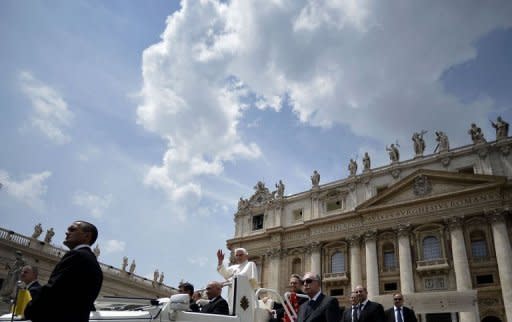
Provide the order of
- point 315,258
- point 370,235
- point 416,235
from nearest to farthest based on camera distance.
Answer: point 416,235, point 370,235, point 315,258

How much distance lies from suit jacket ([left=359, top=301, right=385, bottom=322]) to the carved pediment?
71.1ft

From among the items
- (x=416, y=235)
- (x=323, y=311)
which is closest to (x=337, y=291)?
(x=416, y=235)

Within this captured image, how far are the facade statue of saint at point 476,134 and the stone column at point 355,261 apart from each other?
37.0 ft

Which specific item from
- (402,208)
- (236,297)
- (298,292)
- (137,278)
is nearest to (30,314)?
(236,297)

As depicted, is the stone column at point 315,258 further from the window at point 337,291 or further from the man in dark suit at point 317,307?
the man in dark suit at point 317,307

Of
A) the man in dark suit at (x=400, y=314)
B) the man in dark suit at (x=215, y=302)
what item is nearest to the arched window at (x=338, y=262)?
the man in dark suit at (x=400, y=314)

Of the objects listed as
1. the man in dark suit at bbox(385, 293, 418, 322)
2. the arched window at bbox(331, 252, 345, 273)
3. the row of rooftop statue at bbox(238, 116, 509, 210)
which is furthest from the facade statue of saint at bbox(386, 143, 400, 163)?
the man in dark suit at bbox(385, 293, 418, 322)

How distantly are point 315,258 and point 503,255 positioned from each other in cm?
1340

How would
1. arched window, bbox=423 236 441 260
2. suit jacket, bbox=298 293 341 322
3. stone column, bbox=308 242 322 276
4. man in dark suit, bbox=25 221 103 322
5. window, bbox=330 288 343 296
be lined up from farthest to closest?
stone column, bbox=308 242 322 276, window, bbox=330 288 343 296, arched window, bbox=423 236 441 260, suit jacket, bbox=298 293 341 322, man in dark suit, bbox=25 221 103 322

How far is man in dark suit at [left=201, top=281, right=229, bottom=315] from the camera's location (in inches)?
200

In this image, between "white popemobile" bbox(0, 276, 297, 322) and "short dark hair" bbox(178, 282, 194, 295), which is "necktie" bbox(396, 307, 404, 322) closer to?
"white popemobile" bbox(0, 276, 297, 322)

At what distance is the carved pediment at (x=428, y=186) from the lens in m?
24.9

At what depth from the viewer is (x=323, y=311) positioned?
4805 millimetres

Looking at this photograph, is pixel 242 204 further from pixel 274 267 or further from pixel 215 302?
pixel 215 302
